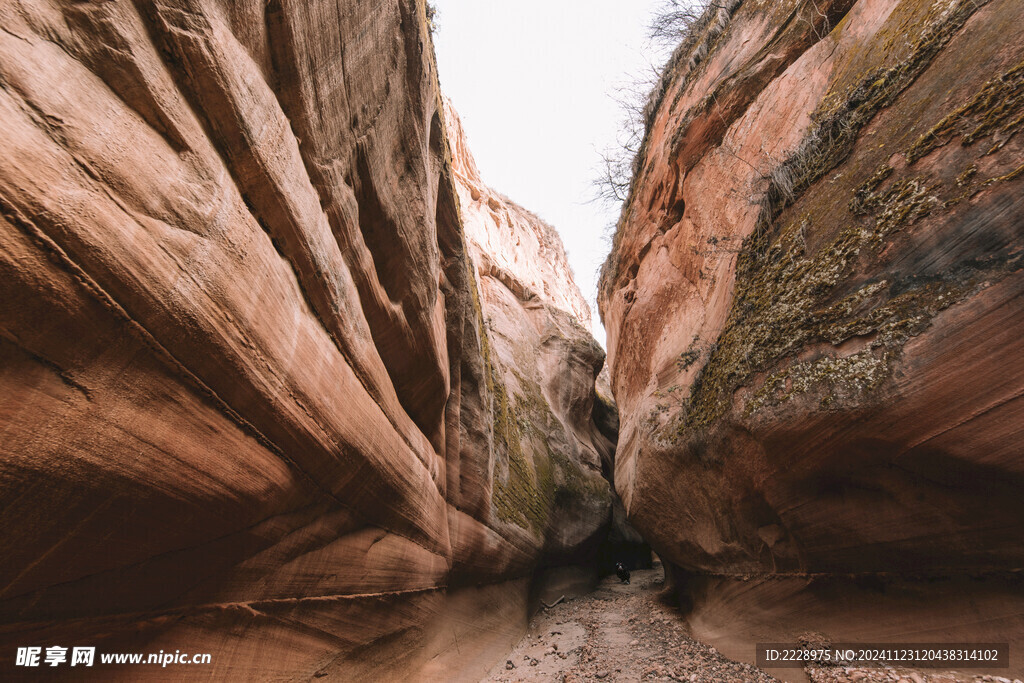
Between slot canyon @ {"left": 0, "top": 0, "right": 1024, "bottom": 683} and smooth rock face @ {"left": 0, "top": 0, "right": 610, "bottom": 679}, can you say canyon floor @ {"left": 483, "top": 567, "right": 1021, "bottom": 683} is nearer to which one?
slot canyon @ {"left": 0, "top": 0, "right": 1024, "bottom": 683}

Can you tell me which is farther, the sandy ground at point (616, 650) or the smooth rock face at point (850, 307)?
the sandy ground at point (616, 650)

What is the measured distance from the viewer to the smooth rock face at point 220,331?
1514 millimetres

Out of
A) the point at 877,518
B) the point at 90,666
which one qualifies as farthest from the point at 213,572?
the point at 877,518

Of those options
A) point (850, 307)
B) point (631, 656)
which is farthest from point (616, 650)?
point (850, 307)

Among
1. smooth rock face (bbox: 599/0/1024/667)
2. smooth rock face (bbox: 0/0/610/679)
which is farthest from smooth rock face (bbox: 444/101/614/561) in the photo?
smooth rock face (bbox: 0/0/610/679)

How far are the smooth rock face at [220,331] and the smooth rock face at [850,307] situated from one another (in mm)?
3571

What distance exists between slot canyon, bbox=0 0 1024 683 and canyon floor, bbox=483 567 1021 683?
0.23 ft

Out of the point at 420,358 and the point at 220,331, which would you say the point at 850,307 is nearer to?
the point at 420,358

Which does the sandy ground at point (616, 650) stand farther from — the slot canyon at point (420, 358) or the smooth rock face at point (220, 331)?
the smooth rock face at point (220, 331)

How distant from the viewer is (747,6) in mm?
7254

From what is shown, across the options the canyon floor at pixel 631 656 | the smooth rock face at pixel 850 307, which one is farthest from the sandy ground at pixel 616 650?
the smooth rock face at pixel 850 307

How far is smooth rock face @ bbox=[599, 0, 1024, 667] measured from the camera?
3.07 meters

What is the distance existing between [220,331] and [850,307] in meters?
4.68

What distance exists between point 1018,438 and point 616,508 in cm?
1345
